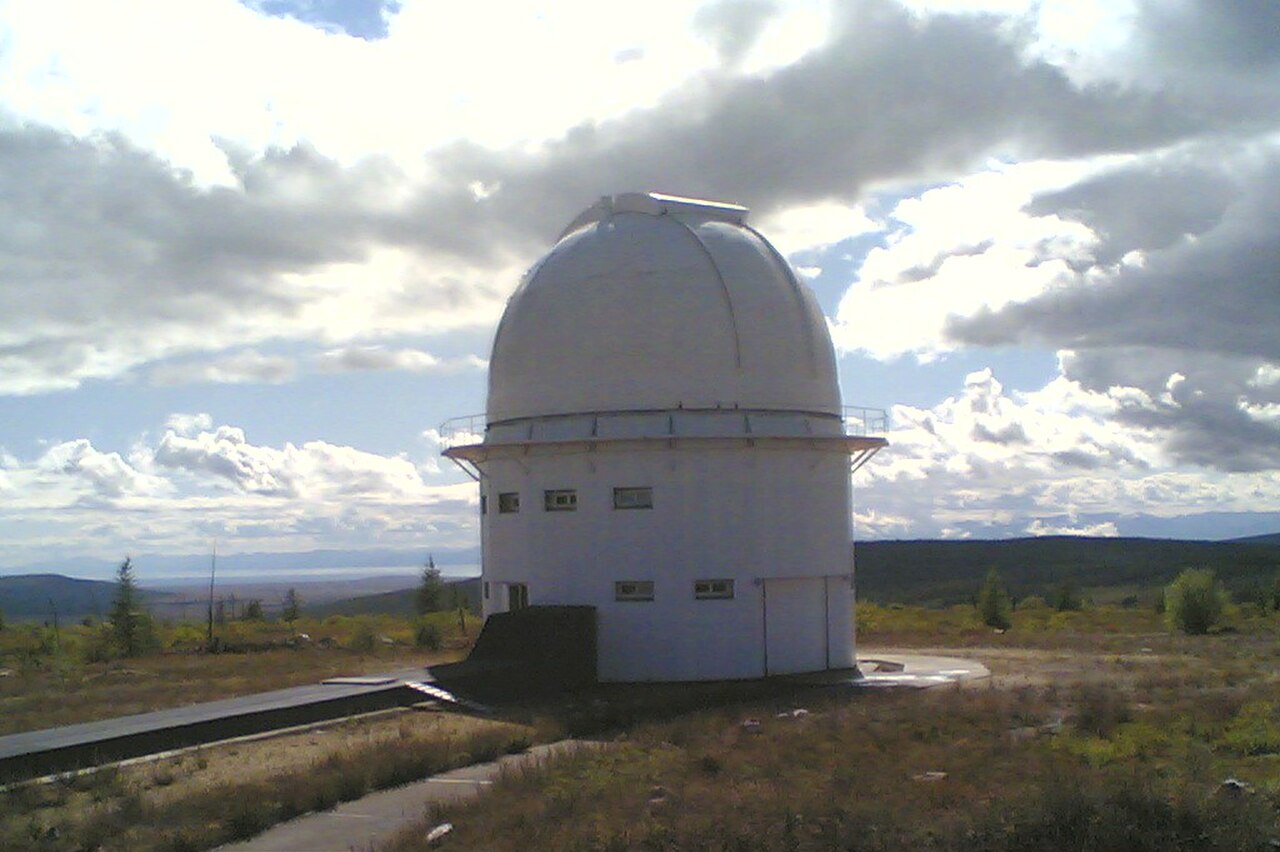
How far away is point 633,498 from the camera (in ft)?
70.2

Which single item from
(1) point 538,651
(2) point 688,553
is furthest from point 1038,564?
(1) point 538,651

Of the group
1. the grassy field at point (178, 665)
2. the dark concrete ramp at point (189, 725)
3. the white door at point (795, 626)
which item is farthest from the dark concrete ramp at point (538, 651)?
the white door at point (795, 626)

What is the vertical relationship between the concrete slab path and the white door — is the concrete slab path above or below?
below

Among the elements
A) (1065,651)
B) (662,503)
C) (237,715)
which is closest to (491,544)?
(662,503)

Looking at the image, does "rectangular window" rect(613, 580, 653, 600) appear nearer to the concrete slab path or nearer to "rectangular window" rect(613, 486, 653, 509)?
"rectangular window" rect(613, 486, 653, 509)

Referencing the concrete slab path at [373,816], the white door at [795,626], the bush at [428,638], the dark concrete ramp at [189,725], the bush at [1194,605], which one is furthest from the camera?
the bush at [1194,605]

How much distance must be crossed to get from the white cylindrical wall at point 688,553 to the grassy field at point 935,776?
8.54 ft

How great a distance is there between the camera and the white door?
848 inches

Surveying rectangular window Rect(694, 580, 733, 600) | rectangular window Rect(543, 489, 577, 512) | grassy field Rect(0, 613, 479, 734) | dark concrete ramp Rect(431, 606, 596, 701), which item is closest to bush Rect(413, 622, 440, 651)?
grassy field Rect(0, 613, 479, 734)

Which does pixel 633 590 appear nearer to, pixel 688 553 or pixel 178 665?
pixel 688 553

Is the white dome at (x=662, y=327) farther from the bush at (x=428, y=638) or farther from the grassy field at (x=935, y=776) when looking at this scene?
the bush at (x=428, y=638)

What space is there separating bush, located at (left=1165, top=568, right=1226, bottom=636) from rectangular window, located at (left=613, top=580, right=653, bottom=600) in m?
15.5

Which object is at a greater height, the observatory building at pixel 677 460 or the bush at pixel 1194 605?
the observatory building at pixel 677 460

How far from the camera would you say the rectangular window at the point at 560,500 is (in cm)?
2180
